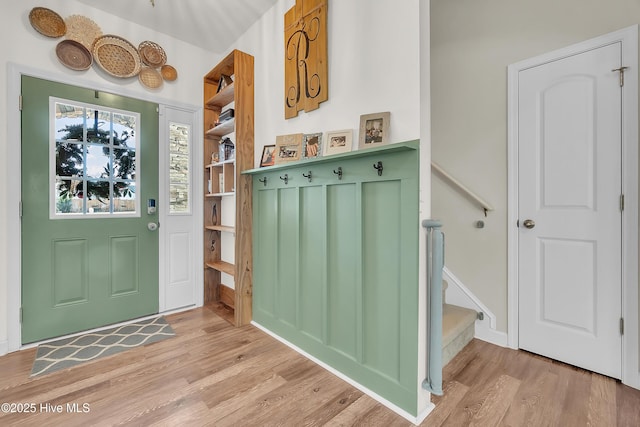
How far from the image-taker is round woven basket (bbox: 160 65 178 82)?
110 inches

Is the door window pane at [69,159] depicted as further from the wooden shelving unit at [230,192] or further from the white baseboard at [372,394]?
the white baseboard at [372,394]

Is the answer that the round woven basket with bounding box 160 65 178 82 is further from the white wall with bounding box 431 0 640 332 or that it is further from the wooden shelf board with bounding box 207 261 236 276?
the white wall with bounding box 431 0 640 332

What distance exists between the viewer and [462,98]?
2.41 metres

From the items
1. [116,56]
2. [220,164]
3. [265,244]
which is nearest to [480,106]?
[265,244]

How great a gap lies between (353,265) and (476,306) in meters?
1.35

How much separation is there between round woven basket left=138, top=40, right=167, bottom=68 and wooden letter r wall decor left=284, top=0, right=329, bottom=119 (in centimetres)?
143

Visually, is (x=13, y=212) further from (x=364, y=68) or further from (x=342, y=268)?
(x=364, y=68)

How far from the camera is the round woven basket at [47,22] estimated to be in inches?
84.7

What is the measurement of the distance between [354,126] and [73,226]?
8.24ft

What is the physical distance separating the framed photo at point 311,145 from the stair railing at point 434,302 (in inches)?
36.8

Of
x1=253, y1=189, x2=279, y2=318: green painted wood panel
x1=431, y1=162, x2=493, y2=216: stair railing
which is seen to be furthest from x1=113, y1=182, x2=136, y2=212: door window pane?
x1=431, y1=162, x2=493, y2=216: stair railing

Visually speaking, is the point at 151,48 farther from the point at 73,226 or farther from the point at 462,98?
the point at 462,98

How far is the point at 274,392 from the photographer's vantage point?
162 centimetres

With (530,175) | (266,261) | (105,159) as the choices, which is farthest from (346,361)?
(105,159)
